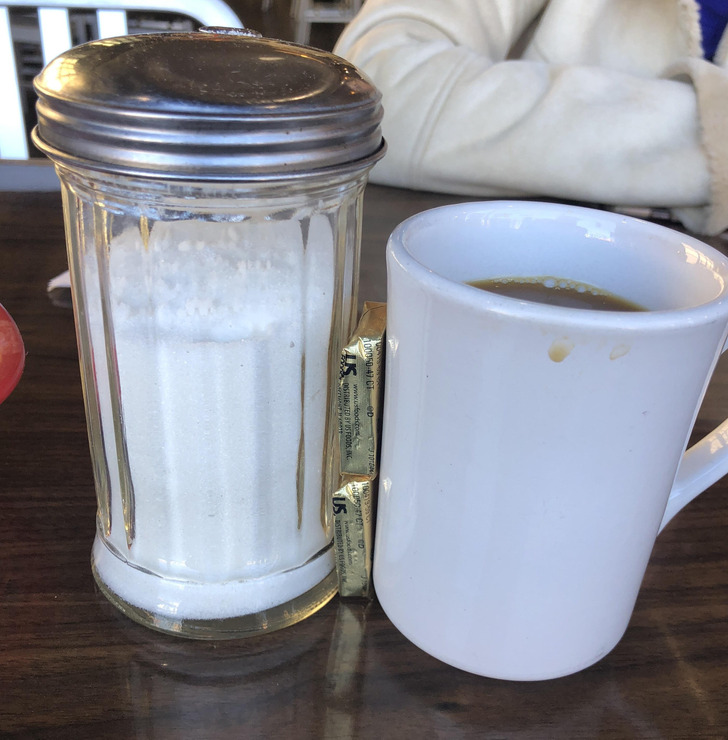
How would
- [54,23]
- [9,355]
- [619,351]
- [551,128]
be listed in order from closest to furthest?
1. [619,351]
2. [9,355]
3. [551,128]
4. [54,23]

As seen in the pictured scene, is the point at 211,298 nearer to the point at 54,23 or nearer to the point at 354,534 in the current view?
the point at 354,534

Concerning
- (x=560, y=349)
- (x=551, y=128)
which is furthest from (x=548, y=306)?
(x=551, y=128)

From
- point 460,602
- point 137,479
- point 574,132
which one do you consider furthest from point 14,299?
point 574,132

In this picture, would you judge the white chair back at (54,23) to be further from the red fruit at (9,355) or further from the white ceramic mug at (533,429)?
the white ceramic mug at (533,429)

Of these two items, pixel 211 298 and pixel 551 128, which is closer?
pixel 211 298

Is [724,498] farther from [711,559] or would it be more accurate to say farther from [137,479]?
[137,479]

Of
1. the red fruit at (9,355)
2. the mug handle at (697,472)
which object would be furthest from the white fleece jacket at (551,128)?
the mug handle at (697,472)
